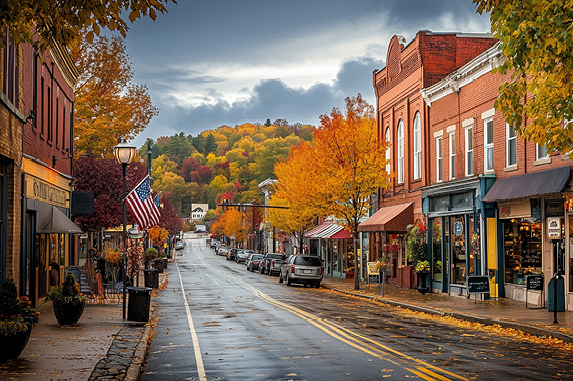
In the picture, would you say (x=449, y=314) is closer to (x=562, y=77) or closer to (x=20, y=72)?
(x=562, y=77)

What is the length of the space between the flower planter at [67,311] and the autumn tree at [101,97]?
84.2ft

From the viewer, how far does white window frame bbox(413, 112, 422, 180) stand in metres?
34.1

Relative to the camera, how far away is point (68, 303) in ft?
52.7

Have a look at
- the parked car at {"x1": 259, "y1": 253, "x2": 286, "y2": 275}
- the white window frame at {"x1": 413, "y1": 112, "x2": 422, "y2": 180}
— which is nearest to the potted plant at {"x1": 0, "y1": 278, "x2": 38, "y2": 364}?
the white window frame at {"x1": 413, "y1": 112, "x2": 422, "y2": 180}

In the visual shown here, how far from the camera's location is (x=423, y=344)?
44.5 ft

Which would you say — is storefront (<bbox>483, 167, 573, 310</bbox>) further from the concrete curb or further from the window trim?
the window trim

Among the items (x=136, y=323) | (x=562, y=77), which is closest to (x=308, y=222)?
(x=136, y=323)

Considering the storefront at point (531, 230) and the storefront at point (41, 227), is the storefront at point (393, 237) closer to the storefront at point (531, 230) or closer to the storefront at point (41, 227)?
the storefront at point (531, 230)

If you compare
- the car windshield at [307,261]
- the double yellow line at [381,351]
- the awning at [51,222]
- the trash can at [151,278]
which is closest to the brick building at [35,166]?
the awning at [51,222]

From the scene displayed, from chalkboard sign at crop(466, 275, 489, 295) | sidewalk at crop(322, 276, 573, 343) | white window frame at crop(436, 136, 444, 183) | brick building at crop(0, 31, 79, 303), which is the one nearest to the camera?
sidewalk at crop(322, 276, 573, 343)

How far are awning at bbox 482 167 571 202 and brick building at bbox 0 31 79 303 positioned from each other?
48.3 feet

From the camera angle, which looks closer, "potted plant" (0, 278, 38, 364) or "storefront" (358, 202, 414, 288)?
"potted plant" (0, 278, 38, 364)

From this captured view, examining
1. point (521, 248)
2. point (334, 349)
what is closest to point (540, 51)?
point (334, 349)

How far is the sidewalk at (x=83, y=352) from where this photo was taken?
10117 millimetres
